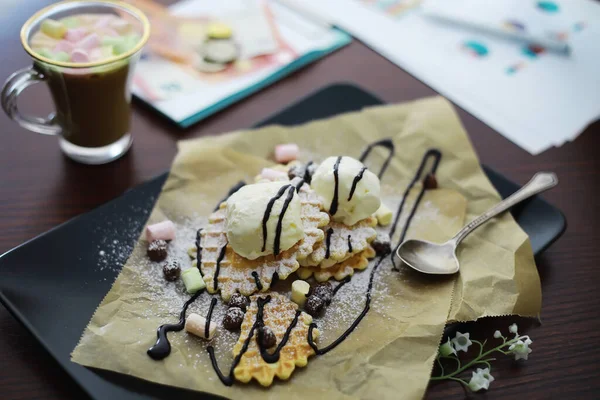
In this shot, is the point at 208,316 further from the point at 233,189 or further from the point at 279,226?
the point at 233,189

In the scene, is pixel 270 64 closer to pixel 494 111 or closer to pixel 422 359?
pixel 494 111

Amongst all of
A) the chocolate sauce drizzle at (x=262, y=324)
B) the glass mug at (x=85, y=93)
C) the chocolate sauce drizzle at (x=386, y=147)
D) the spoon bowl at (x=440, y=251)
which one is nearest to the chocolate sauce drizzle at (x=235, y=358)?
the chocolate sauce drizzle at (x=262, y=324)

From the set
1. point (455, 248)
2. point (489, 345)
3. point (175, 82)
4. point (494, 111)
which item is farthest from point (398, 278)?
point (175, 82)

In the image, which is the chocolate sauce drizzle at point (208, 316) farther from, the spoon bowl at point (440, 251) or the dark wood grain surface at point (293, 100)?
the spoon bowl at point (440, 251)

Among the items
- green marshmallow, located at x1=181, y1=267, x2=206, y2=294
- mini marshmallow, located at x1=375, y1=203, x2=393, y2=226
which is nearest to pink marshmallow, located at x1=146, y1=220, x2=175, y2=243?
green marshmallow, located at x1=181, y1=267, x2=206, y2=294

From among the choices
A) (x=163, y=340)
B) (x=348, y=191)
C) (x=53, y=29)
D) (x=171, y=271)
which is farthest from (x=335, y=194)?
(x=53, y=29)
